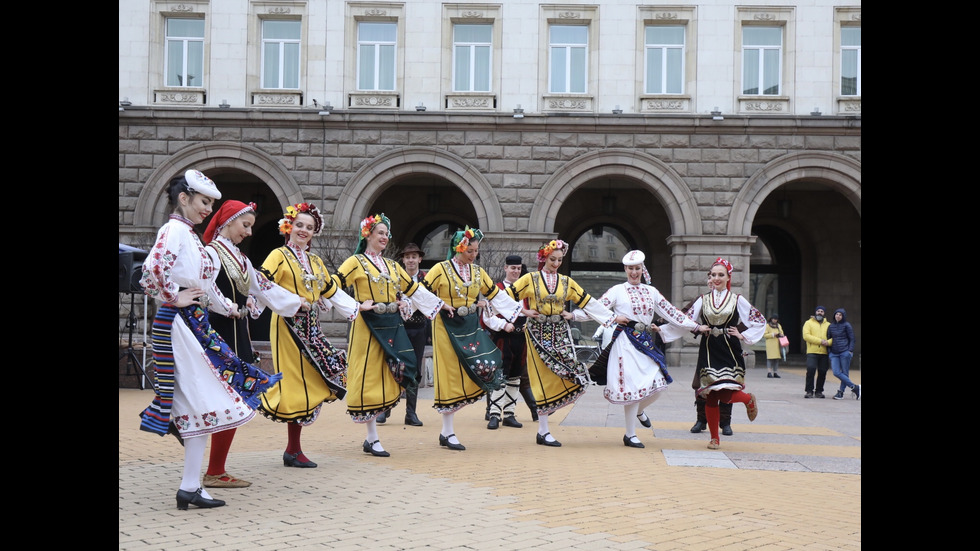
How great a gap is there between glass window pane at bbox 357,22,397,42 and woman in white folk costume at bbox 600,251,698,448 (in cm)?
1437

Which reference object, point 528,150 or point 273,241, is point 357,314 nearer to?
point 528,150

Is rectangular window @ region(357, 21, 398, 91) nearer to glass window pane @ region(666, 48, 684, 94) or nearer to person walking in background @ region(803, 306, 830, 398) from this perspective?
glass window pane @ region(666, 48, 684, 94)

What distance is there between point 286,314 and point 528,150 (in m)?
15.1

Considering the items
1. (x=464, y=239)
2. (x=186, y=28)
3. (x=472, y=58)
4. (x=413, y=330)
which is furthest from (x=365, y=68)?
(x=464, y=239)

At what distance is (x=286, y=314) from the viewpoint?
688cm

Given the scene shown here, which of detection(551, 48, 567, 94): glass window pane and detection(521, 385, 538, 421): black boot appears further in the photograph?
detection(551, 48, 567, 94): glass window pane

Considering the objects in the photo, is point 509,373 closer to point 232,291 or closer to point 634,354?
point 634,354

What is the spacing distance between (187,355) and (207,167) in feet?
56.4

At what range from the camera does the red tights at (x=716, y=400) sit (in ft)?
29.3

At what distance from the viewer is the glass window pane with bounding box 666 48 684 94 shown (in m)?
21.9

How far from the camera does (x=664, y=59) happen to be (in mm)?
21938

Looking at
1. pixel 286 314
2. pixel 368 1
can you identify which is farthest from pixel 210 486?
pixel 368 1

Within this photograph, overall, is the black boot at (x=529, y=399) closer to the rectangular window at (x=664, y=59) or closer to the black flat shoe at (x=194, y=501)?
the black flat shoe at (x=194, y=501)

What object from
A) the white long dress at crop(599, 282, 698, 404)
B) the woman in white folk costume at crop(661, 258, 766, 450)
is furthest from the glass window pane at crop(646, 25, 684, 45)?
the white long dress at crop(599, 282, 698, 404)
